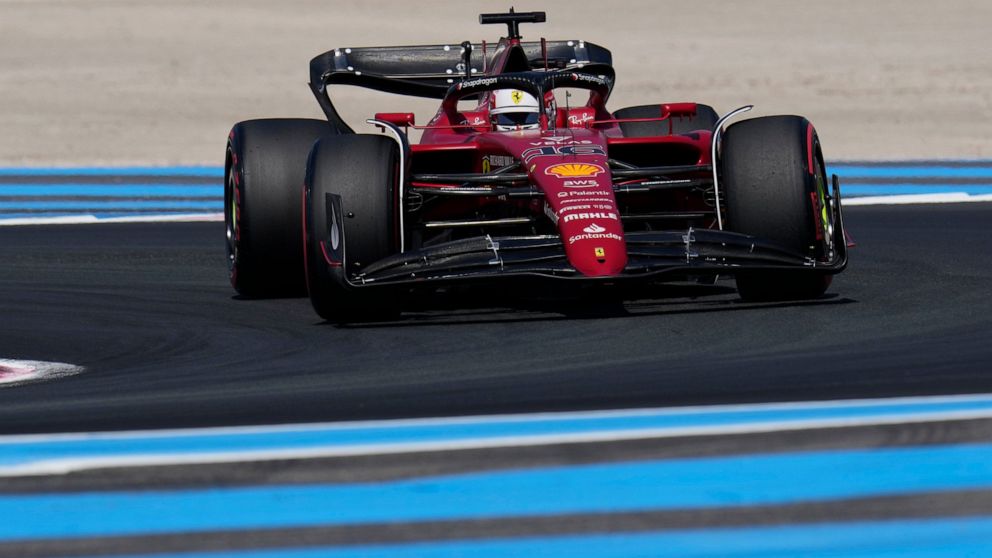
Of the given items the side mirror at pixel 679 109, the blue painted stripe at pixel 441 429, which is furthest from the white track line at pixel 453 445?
the side mirror at pixel 679 109

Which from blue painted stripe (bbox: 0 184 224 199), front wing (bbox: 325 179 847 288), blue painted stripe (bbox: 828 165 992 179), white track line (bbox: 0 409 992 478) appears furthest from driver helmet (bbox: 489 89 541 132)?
blue painted stripe (bbox: 828 165 992 179)

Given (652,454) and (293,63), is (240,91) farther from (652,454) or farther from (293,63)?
(652,454)

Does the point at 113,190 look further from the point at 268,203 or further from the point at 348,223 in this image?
the point at 348,223

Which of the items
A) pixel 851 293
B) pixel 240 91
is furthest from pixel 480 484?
pixel 240 91

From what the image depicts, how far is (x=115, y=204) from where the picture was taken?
1447 cm

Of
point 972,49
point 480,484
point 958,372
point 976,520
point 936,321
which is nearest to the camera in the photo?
point 976,520

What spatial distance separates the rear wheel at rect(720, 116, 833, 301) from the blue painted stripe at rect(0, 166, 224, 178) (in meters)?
8.97

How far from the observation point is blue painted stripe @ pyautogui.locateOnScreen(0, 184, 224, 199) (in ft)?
49.4

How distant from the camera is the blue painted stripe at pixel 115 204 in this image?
14.3 m

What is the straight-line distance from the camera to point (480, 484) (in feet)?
14.0

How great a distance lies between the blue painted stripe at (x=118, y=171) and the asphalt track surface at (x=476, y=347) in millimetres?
6283

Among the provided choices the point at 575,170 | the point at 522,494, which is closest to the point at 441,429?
the point at 522,494

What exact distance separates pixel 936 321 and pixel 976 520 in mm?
3325

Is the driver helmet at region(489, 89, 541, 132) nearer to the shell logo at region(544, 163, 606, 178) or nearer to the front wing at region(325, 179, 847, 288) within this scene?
the shell logo at region(544, 163, 606, 178)
